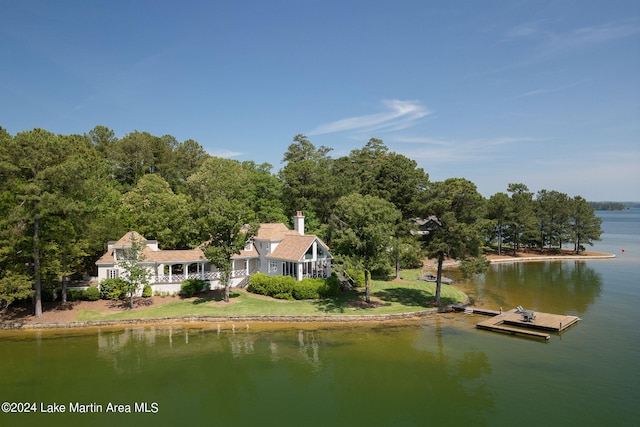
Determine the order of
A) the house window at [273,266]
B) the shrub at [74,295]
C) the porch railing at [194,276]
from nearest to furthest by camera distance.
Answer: the shrub at [74,295], the porch railing at [194,276], the house window at [273,266]

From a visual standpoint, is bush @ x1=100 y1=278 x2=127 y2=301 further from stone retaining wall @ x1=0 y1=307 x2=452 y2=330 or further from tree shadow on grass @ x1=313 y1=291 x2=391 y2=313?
tree shadow on grass @ x1=313 y1=291 x2=391 y2=313

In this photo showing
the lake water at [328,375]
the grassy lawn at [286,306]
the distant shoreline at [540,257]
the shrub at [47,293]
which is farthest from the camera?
the distant shoreline at [540,257]

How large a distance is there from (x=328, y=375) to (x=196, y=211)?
19365mm

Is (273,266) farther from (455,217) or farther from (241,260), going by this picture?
(455,217)

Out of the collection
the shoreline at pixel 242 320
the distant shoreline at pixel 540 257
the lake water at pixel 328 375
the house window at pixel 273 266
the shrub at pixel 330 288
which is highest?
the house window at pixel 273 266

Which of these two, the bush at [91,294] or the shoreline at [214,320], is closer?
the shoreline at [214,320]

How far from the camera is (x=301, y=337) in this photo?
24234 mm

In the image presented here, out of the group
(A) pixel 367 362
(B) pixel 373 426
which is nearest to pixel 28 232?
(A) pixel 367 362

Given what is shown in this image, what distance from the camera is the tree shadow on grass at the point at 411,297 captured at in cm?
3083

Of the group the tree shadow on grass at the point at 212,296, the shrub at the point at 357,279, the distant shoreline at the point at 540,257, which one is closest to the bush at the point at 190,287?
the tree shadow on grass at the point at 212,296

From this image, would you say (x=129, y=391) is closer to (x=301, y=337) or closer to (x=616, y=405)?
(x=301, y=337)

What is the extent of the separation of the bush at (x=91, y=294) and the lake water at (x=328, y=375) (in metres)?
5.10

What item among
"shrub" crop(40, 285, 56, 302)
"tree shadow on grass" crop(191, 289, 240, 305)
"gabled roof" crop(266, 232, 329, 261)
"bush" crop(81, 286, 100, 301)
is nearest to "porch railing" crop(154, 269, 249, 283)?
"tree shadow on grass" crop(191, 289, 240, 305)

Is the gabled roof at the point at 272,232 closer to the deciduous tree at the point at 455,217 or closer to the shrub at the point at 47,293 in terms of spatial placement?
the deciduous tree at the point at 455,217
